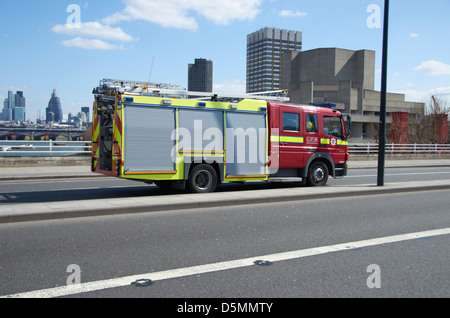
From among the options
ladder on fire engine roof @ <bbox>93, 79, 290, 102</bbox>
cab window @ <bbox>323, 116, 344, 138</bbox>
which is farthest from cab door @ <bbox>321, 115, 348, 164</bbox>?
ladder on fire engine roof @ <bbox>93, 79, 290, 102</bbox>

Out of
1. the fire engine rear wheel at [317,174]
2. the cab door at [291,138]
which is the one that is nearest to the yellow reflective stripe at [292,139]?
the cab door at [291,138]

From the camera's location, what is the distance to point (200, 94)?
38.7 ft

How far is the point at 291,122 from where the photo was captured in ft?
43.1

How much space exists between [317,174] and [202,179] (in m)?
4.33

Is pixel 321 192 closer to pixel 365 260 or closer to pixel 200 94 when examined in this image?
pixel 200 94

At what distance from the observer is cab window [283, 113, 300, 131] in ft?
42.6

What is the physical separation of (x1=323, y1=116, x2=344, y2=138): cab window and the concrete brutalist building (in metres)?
84.1

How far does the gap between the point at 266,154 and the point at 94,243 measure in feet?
23.4

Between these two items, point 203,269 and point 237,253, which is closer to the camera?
point 203,269

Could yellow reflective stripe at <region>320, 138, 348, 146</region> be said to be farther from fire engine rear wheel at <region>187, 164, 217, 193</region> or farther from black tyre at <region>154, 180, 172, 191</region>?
black tyre at <region>154, 180, 172, 191</region>

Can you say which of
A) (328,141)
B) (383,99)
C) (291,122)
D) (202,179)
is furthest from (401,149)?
(202,179)

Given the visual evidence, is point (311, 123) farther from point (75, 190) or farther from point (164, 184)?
point (75, 190)

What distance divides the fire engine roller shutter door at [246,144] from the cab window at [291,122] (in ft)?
2.56
